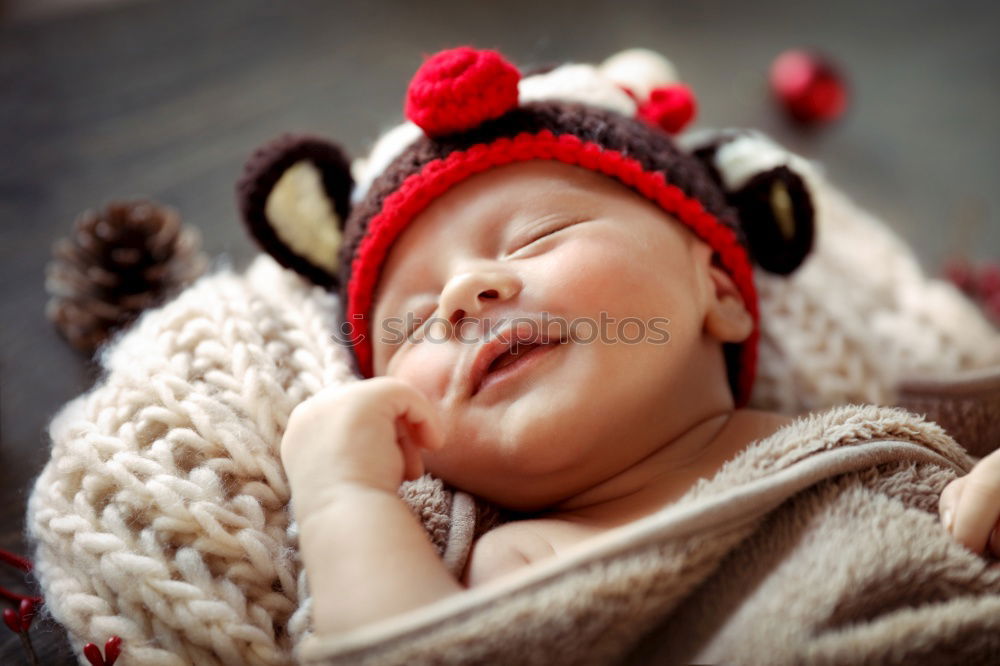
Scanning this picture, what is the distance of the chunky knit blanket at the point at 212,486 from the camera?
0.73m

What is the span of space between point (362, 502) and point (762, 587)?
347mm

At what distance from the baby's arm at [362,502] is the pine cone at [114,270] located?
559 millimetres

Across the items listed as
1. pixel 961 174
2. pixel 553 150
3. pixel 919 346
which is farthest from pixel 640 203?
pixel 961 174

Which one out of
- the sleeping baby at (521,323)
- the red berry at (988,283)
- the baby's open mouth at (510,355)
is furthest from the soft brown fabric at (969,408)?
the baby's open mouth at (510,355)

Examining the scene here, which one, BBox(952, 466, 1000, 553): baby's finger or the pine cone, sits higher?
the pine cone

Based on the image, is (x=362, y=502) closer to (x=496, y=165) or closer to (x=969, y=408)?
(x=496, y=165)

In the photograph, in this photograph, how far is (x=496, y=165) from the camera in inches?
37.4

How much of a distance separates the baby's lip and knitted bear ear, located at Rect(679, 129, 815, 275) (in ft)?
1.42

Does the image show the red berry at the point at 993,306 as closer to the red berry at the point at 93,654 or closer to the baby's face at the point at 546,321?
the baby's face at the point at 546,321

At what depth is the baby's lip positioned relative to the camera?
32.8 inches

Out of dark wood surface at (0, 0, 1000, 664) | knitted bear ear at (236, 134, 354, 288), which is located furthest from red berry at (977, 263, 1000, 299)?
knitted bear ear at (236, 134, 354, 288)

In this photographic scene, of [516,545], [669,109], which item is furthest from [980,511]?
[669,109]

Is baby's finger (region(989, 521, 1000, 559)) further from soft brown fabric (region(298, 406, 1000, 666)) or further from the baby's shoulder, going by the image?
the baby's shoulder

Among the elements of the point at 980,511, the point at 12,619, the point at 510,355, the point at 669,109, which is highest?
the point at 669,109
